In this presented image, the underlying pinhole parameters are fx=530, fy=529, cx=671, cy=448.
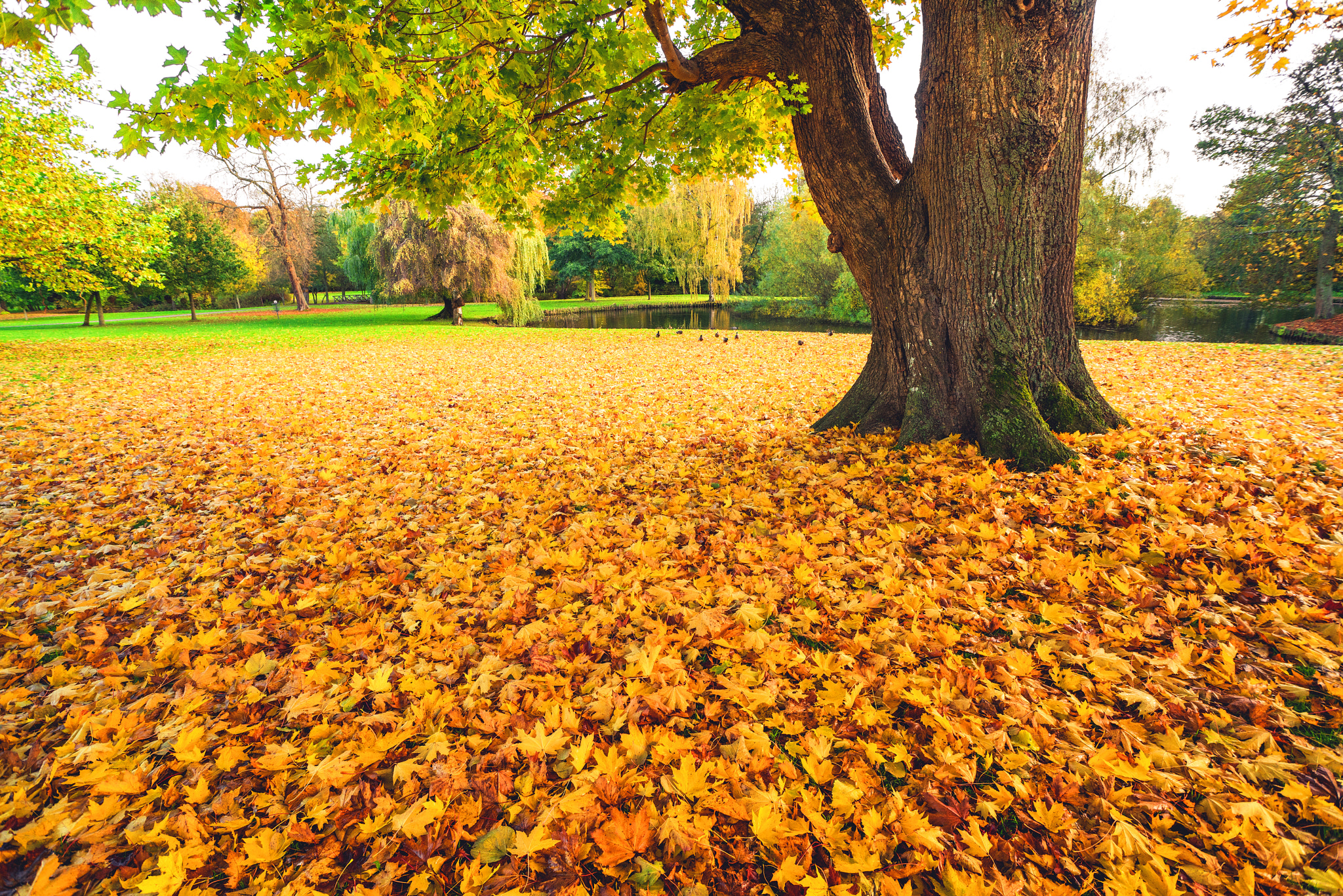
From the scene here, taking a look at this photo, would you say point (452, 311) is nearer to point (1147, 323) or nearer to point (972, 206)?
point (972, 206)

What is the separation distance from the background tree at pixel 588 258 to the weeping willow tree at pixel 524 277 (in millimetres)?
A: 26722

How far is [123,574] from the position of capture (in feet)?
10.7

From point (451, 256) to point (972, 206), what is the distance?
22.8 meters

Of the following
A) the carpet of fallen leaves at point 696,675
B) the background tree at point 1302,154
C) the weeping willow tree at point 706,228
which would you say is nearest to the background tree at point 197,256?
the weeping willow tree at point 706,228

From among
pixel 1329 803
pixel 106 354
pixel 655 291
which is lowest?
pixel 1329 803

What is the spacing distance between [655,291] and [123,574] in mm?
60552

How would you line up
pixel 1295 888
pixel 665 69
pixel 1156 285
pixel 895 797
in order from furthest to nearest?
pixel 1156 285 < pixel 665 69 < pixel 895 797 < pixel 1295 888

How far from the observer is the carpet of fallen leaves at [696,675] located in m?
1.56

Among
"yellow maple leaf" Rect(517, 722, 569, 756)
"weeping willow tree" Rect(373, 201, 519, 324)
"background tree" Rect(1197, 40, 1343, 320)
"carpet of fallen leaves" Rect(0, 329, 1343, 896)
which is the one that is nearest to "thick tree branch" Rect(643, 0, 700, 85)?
"carpet of fallen leaves" Rect(0, 329, 1343, 896)

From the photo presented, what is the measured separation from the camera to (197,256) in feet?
87.9

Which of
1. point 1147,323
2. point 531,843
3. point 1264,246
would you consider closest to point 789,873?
point 531,843

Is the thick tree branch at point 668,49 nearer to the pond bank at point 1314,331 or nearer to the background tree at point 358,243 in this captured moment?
the background tree at point 358,243

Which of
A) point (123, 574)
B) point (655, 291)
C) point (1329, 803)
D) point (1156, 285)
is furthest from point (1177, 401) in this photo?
point (655, 291)

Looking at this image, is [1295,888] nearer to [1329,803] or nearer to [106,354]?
[1329,803]
